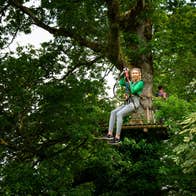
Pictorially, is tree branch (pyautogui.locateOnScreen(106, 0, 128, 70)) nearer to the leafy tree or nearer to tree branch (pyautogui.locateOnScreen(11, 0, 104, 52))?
tree branch (pyautogui.locateOnScreen(11, 0, 104, 52))

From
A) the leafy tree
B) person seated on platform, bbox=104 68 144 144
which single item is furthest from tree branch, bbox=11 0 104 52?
person seated on platform, bbox=104 68 144 144

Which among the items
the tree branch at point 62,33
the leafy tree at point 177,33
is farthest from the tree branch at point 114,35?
the leafy tree at point 177,33

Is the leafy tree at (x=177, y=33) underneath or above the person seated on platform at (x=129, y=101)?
above

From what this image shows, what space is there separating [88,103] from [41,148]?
1548 millimetres

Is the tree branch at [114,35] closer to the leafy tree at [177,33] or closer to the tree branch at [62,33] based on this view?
the tree branch at [62,33]

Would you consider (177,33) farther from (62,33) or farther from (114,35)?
(114,35)

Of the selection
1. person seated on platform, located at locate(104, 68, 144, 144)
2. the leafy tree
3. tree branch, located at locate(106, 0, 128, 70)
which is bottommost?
person seated on platform, located at locate(104, 68, 144, 144)

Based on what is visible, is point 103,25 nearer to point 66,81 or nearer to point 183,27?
point 183,27

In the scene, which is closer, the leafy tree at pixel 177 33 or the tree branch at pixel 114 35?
the tree branch at pixel 114 35

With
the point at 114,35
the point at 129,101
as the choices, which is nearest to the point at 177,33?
the point at 114,35

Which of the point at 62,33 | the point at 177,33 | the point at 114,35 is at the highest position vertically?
the point at 177,33

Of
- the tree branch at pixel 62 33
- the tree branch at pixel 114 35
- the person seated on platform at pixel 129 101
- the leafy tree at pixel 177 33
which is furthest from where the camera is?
the leafy tree at pixel 177 33

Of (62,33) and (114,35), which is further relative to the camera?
(62,33)

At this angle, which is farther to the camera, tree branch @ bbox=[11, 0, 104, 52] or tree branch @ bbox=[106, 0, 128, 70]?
tree branch @ bbox=[11, 0, 104, 52]
